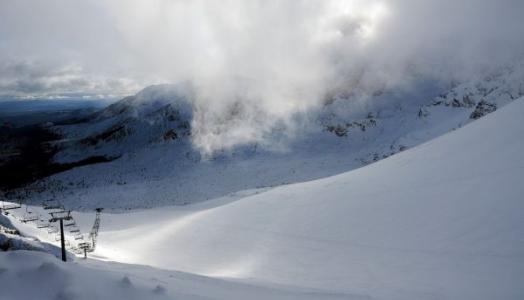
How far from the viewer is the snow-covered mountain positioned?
68562 mm

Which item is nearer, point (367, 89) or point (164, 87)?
point (367, 89)

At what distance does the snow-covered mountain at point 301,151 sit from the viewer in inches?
2699

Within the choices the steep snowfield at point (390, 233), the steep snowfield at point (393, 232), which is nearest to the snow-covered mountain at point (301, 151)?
the steep snowfield at point (390, 233)

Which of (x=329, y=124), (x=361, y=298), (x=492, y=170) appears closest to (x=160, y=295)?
(x=361, y=298)

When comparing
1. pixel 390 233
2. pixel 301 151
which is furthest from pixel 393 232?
pixel 301 151

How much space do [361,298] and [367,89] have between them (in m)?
90.5

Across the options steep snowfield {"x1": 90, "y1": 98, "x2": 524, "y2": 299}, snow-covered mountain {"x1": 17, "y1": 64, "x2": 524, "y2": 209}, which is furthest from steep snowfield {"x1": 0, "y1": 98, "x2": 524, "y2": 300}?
snow-covered mountain {"x1": 17, "y1": 64, "x2": 524, "y2": 209}

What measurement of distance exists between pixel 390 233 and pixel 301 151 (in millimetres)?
64379

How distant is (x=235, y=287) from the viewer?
1002 cm

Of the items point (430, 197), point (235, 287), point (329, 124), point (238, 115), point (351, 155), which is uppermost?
point (238, 115)

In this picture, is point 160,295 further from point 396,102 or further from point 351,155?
point 396,102

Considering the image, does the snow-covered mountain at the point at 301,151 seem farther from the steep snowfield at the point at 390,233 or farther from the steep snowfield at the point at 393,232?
the steep snowfield at the point at 393,232

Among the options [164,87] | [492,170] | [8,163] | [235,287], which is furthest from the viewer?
[164,87]

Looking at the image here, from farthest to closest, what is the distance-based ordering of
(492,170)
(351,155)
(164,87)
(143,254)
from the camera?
1. (164,87)
2. (351,155)
3. (143,254)
4. (492,170)
